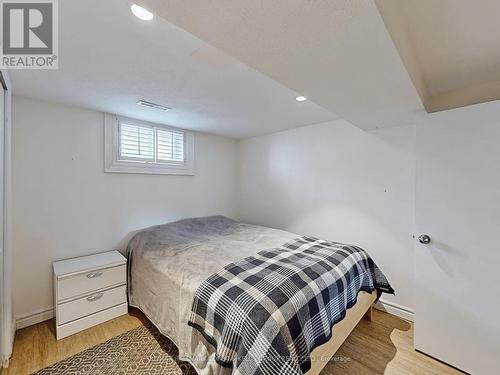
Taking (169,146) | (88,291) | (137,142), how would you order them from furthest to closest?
Answer: (169,146) < (137,142) < (88,291)

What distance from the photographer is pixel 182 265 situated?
1784 mm

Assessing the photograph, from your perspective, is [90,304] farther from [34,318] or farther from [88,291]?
[34,318]

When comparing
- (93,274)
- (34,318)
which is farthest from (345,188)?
(34,318)

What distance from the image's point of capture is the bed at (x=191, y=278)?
1377 millimetres

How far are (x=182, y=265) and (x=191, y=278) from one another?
0.76 feet

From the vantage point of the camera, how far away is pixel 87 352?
174 centimetres

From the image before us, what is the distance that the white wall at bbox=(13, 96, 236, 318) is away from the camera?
2.02 meters

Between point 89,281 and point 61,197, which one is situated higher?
point 61,197

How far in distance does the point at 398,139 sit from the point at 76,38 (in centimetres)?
271

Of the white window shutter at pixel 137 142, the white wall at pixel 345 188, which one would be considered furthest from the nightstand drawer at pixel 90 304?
the white wall at pixel 345 188

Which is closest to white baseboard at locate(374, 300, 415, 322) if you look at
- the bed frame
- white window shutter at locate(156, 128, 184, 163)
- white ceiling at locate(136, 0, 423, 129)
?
the bed frame

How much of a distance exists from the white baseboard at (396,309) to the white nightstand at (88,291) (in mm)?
2724

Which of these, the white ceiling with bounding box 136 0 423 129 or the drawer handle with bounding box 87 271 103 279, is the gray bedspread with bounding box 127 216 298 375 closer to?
the drawer handle with bounding box 87 271 103 279

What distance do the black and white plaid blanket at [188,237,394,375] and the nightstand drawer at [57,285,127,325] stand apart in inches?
49.7
